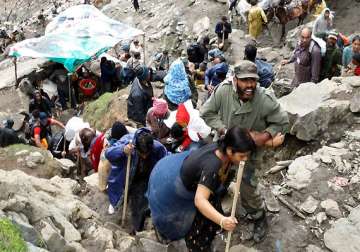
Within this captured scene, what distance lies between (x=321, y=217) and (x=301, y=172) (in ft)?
2.70

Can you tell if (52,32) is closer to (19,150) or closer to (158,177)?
(19,150)

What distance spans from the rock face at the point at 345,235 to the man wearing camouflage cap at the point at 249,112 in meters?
1.24

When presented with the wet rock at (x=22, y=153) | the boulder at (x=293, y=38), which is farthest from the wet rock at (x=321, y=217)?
the boulder at (x=293, y=38)

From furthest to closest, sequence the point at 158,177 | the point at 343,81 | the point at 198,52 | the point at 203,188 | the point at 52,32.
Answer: the point at 52,32
the point at 198,52
the point at 343,81
the point at 158,177
the point at 203,188

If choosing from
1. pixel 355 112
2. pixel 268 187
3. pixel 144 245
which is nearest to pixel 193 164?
pixel 144 245

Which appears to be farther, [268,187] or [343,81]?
[343,81]

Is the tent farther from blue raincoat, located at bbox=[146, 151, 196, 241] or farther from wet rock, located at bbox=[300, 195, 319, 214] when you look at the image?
blue raincoat, located at bbox=[146, 151, 196, 241]

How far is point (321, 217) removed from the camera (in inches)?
209

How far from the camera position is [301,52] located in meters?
8.56

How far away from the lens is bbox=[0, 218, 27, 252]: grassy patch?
363cm

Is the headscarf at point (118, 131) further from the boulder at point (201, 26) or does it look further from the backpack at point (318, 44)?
the boulder at point (201, 26)

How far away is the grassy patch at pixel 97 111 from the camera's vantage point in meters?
10.7

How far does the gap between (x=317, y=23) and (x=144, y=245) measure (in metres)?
8.05

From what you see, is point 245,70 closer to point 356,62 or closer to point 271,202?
point 271,202
